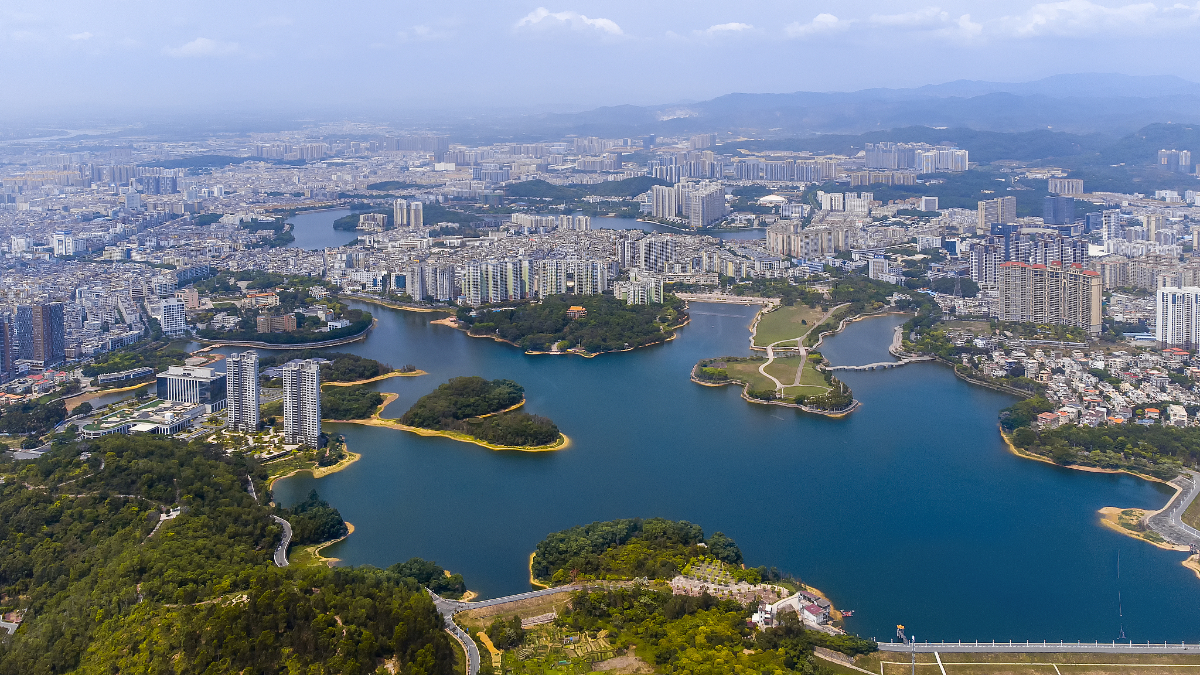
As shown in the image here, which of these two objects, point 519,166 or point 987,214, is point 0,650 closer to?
point 987,214

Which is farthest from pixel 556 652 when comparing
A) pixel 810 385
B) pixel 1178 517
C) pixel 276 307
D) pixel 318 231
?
pixel 318 231

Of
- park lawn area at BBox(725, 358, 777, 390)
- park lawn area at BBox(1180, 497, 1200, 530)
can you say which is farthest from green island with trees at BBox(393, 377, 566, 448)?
park lawn area at BBox(1180, 497, 1200, 530)

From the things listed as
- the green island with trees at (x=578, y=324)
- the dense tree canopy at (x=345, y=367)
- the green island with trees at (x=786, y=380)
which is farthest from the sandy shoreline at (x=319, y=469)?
the green island with trees at (x=578, y=324)

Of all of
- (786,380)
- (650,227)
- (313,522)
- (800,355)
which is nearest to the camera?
(313,522)

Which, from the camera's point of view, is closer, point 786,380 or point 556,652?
point 556,652

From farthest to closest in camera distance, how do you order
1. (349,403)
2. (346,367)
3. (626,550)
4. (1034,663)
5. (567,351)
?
1. (567,351)
2. (346,367)
3. (349,403)
4. (626,550)
5. (1034,663)

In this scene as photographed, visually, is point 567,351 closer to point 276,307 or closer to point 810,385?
point 810,385
